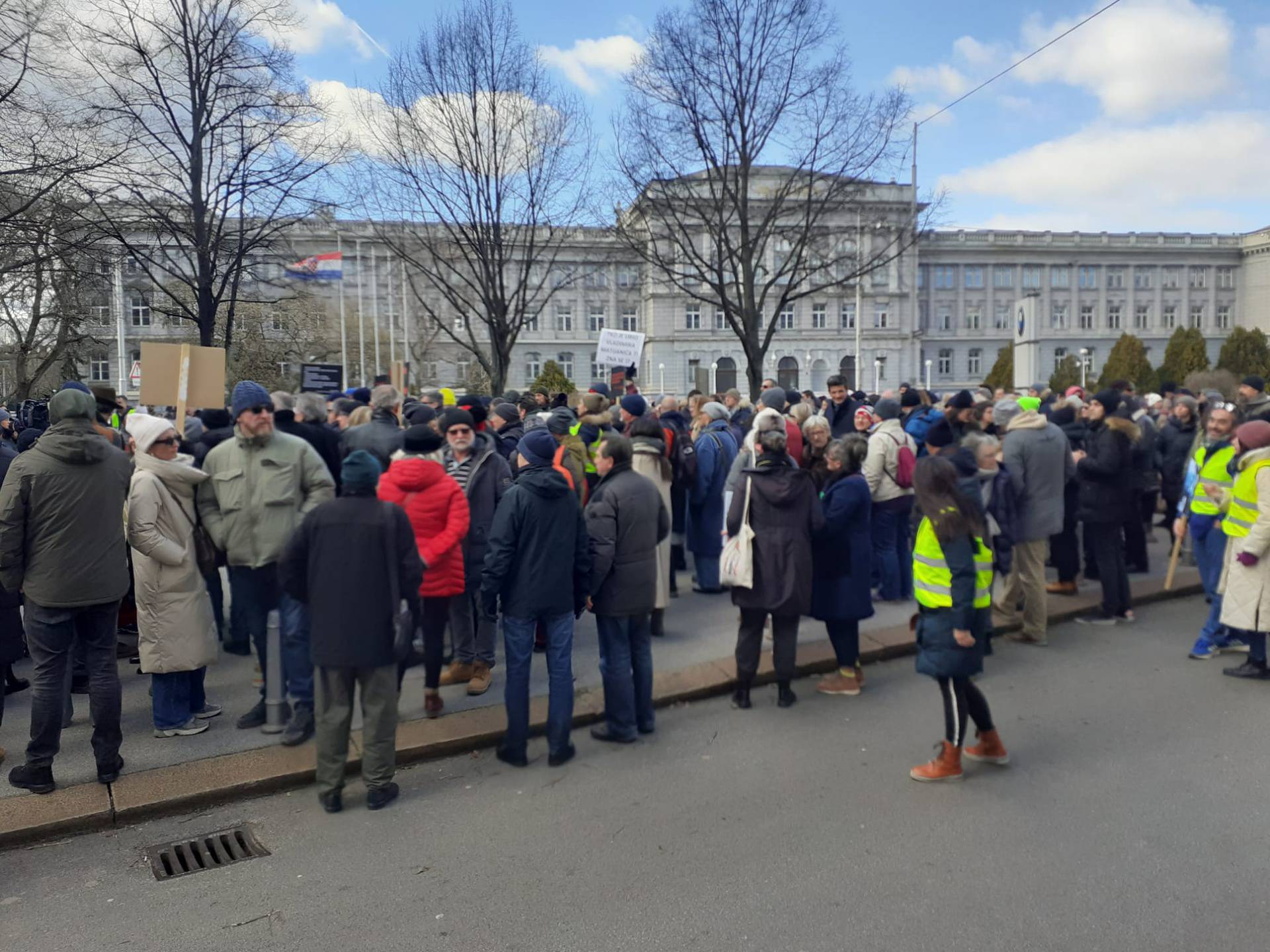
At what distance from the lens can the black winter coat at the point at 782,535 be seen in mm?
5887

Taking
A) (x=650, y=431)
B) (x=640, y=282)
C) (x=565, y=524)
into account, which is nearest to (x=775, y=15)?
(x=640, y=282)

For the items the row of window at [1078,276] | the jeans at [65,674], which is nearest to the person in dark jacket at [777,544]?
the jeans at [65,674]

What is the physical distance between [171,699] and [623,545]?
3.02m

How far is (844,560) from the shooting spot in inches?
244

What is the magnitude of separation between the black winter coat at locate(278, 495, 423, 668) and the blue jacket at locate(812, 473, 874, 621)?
295 centimetres

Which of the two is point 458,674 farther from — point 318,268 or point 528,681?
point 318,268

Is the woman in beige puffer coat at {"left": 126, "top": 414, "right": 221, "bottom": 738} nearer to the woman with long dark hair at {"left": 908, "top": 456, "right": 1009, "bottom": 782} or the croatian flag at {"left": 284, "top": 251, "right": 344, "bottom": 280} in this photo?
the woman with long dark hair at {"left": 908, "top": 456, "right": 1009, "bottom": 782}

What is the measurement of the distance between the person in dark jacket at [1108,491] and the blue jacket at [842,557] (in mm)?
2918

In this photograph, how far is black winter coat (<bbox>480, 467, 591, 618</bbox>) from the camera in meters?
5.04

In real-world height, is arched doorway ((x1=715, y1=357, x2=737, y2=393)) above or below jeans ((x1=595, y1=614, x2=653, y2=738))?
above

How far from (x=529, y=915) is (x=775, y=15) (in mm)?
16436

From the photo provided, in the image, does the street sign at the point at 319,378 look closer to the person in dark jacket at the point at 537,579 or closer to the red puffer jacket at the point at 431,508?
the red puffer jacket at the point at 431,508

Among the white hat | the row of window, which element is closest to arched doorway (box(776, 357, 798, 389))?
the row of window

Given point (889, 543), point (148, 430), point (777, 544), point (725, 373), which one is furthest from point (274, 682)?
point (725, 373)
